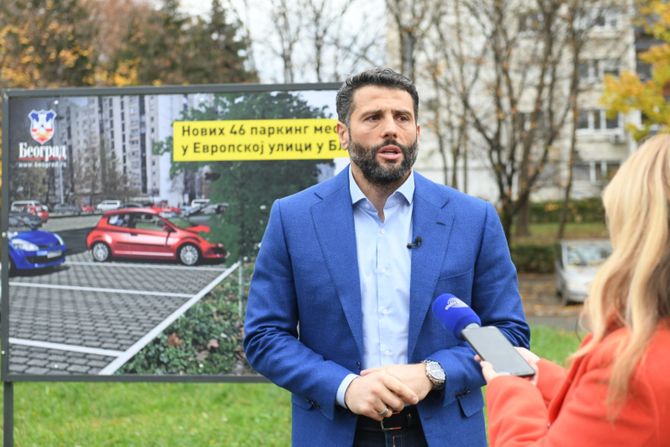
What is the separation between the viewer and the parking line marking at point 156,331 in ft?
19.0

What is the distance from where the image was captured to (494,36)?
24688 mm

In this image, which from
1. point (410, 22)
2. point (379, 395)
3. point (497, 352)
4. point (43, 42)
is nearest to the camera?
point (497, 352)

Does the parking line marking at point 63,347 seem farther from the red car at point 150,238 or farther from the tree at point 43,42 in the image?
the tree at point 43,42

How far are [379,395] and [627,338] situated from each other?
3.48ft

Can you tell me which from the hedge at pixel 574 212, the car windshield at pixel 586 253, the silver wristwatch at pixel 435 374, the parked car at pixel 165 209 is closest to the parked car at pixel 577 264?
the car windshield at pixel 586 253

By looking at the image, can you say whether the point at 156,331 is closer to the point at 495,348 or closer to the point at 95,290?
the point at 95,290

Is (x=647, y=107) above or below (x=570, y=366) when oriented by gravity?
above

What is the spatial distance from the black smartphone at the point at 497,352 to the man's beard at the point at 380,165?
0.93 meters

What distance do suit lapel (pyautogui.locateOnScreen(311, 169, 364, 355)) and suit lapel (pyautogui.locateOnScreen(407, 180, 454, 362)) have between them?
0.18 meters

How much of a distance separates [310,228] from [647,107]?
56.9 ft

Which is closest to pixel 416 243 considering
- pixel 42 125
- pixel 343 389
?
pixel 343 389

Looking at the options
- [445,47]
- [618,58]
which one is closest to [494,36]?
[445,47]

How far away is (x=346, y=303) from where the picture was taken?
117 inches

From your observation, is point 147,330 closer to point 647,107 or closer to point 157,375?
point 157,375
